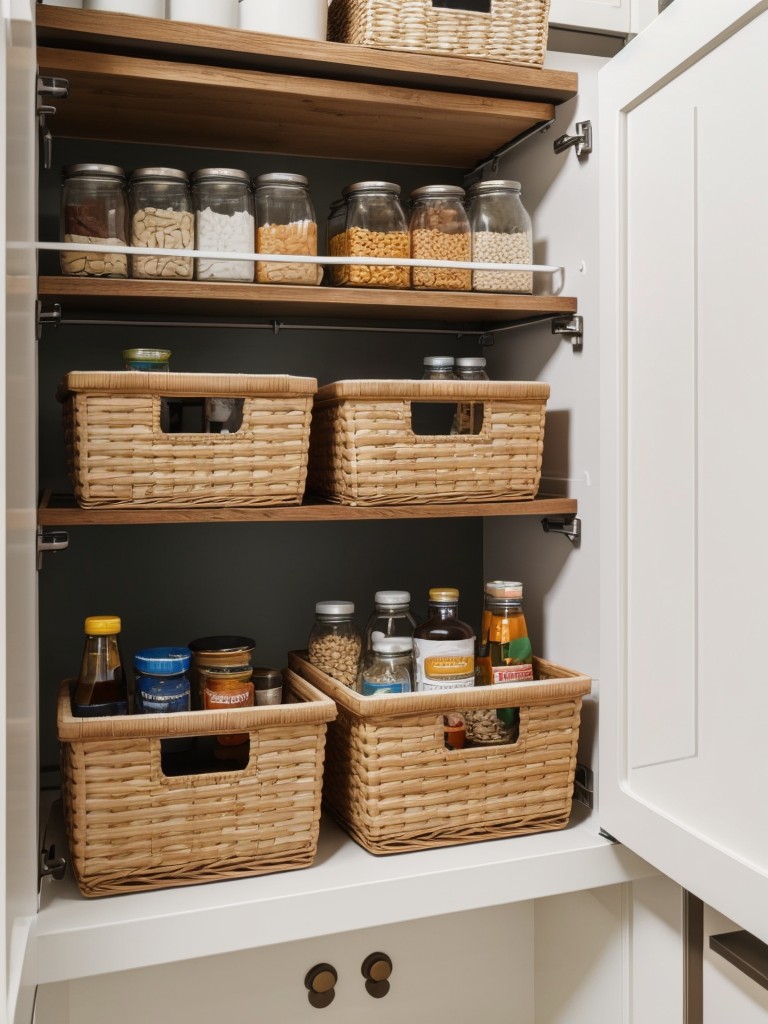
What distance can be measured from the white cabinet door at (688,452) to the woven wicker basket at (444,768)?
0.25 ft

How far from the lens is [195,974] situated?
1378mm

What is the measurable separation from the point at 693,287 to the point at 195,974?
1.14 m

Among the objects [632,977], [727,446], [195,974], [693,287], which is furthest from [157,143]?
[632,977]

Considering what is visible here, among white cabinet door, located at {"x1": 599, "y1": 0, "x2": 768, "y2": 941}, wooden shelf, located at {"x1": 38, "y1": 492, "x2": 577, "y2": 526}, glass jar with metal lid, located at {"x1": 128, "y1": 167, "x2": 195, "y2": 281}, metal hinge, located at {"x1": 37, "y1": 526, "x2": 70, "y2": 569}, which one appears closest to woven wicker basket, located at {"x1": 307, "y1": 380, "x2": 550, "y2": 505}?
wooden shelf, located at {"x1": 38, "y1": 492, "x2": 577, "y2": 526}

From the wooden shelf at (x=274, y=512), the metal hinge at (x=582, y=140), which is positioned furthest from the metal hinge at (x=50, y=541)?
the metal hinge at (x=582, y=140)

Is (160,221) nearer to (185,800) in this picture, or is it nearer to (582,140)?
(582,140)

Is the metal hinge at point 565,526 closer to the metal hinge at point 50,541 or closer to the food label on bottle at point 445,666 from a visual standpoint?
the food label on bottle at point 445,666

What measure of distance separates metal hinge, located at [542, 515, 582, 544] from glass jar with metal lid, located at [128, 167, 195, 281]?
0.63 metres

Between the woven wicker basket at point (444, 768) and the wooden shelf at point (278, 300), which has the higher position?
the wooden shelf at point (278, 300)

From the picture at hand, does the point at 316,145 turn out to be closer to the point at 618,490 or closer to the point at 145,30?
the point at 145,30

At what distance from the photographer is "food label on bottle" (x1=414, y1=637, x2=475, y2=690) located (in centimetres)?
128

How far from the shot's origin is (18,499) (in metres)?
0.79

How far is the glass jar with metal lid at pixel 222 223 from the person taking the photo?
1.26 meters

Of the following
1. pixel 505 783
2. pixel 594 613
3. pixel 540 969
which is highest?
pixel 594 613
